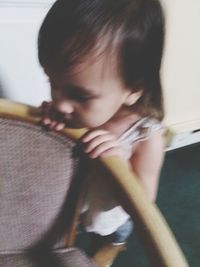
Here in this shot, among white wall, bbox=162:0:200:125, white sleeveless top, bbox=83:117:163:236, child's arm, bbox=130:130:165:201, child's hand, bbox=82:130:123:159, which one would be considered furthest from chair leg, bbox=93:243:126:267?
white wall, bbox=162:0:200:125

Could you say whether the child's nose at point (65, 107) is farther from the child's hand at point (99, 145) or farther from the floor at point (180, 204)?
the floor at point (180, 204)

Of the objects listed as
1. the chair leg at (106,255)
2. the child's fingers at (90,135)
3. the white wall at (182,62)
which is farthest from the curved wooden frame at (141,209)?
the white wall at (182,62)

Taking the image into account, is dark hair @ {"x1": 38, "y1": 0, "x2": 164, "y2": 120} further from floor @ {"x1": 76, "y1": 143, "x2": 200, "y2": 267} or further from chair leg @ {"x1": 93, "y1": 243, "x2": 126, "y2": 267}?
floor @ {"x1": 76, "y1": 143, "x2": 200, "y2": 267}

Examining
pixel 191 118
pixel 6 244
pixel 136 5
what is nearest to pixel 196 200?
pixel 191 118

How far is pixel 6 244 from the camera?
73cm

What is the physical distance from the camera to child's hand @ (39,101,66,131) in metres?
0.63

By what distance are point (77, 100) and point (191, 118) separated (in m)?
1.02

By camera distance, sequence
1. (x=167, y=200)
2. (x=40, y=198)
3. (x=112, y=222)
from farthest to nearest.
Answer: (x=167, y=200), (x=112, y=222), (x=40, y=198)

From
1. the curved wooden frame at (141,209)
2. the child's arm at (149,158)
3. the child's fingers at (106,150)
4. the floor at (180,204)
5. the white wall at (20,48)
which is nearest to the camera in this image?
the curved wooden frame at (141,209)

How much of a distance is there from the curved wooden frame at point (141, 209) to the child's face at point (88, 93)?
48 millimetres

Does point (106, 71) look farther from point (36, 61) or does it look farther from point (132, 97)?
point (36, 61)

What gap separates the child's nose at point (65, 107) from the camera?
2.16 feet

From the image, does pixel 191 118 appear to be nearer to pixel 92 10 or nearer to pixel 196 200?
pixel 196 200

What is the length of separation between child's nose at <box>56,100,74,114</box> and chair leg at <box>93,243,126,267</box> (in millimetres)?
298
